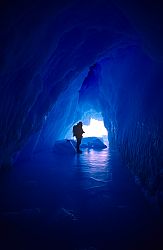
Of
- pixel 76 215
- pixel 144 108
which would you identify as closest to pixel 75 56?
pixel 144 108

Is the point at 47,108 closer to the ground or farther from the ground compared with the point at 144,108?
farther from the ground

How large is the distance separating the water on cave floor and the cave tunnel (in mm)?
15

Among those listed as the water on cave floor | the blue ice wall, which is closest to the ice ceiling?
the blue ice wall

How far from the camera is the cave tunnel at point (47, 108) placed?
10.9 feet

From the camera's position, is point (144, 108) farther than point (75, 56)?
No

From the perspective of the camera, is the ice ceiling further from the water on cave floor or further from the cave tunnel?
the water on cave floor

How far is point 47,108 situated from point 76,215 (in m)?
6.06

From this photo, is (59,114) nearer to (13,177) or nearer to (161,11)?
(13,177)

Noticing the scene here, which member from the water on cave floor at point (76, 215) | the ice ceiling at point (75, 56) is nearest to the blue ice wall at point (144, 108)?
the ice ceiling at point (75, 56)

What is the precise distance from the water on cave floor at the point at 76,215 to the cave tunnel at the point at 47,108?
0.02 meters

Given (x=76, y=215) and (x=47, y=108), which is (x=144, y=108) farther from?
(x=47, y=108)

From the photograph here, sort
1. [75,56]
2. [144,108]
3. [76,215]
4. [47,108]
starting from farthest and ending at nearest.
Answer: [47,108], [75,56], [144,108], [76,215]

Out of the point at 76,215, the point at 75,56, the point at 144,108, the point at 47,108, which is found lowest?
the point at 76,215

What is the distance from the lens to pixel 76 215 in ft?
13.0
